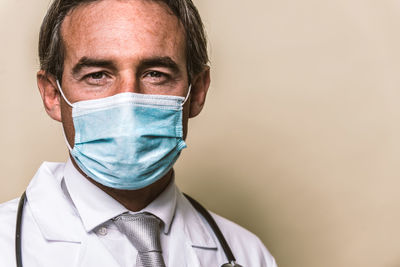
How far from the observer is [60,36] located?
6.79 feet

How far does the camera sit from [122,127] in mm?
1824

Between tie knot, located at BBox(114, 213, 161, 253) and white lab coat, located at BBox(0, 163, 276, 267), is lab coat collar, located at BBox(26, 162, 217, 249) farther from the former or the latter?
tie knot, located at BBox(114, 213, 161, 253)

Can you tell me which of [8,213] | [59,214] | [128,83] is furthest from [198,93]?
[8,213]

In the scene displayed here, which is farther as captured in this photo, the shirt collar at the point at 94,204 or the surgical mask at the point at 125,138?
the shirt collar at the point at 94,204

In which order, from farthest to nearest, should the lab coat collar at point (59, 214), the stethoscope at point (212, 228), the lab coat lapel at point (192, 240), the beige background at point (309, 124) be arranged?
the beige background at point (309, 124) < the lab coat lapel at point (192, 240) < the lab coat collar at point (59, 214) < the stethoscope at point (212, 228)

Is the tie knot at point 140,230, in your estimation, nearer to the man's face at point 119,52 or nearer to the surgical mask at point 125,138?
the surgical mask at point 125,138

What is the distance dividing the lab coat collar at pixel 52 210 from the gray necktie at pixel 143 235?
0.14 metres

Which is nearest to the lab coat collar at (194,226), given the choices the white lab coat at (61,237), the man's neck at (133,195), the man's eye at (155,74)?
the white lab coat at (61,237)

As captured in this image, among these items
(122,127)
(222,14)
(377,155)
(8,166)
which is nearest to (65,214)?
(122,127)

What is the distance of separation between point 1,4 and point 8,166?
70cm

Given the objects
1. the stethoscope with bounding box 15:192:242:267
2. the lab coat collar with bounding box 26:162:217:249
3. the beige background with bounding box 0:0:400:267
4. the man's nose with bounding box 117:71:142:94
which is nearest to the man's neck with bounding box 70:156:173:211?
the lab coat collar with bounding box 26:162:217:249

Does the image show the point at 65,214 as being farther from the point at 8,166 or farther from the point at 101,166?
the point at 8,166

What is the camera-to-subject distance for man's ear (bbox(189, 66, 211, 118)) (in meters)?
2.23

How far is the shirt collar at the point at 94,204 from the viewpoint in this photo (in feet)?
6.37
